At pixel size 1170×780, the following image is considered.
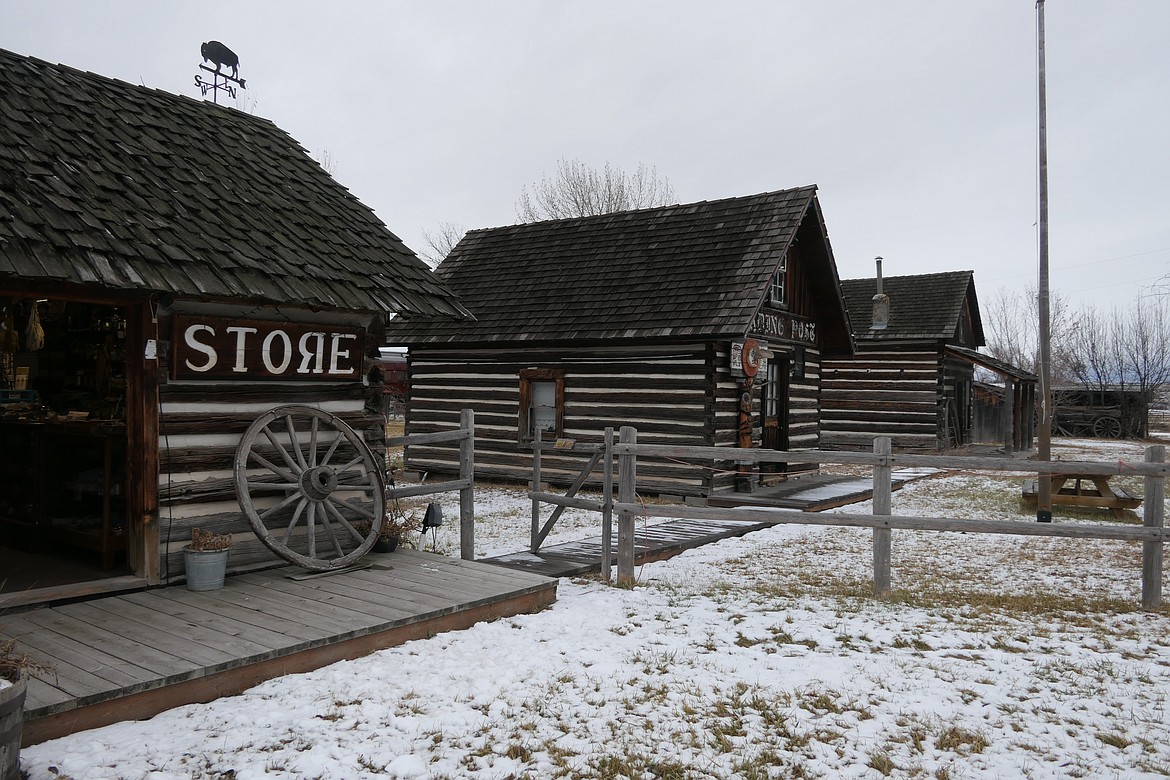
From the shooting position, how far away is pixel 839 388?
2502cm

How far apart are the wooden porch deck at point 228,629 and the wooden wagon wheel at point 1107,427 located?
34.2 m

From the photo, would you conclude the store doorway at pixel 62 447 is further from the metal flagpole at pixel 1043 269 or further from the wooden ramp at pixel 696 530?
the metal flagpole at pixel 1043 269

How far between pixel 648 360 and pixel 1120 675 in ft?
31.7

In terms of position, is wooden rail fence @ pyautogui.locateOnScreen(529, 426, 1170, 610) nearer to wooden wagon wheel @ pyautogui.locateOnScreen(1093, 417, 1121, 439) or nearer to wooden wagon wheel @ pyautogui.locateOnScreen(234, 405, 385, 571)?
wooden wagon wheel @ pyautogui.locateOnScreen(234, 405, 385, 571)

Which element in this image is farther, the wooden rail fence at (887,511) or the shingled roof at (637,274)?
the shingled roof at (637,274)

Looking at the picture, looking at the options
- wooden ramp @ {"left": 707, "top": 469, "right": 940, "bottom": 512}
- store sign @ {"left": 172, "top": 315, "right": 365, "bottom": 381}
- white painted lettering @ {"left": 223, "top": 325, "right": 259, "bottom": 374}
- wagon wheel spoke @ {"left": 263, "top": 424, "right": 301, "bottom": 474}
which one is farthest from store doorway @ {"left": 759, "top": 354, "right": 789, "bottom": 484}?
white painted lettering @ {"left": 223, "top": 325, "right": 259, "bottom": 374}

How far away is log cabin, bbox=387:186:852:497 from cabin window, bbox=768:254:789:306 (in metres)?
0.04

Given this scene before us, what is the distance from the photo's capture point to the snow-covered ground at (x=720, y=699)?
13.1 ft

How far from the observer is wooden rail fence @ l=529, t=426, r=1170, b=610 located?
696 cm

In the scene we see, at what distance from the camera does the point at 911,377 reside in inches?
950

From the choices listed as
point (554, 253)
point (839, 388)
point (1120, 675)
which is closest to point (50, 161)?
point (1120, 675)

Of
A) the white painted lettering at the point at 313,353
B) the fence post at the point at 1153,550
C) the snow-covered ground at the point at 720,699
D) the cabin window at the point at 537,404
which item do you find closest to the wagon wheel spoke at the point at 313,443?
the white painted lettering at the point at 313,353

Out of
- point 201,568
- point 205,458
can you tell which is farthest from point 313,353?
point 201,568

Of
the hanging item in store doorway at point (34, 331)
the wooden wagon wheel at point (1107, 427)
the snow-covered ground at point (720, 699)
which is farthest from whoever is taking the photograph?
the wooden wagon wheel at point (1107, 427)
